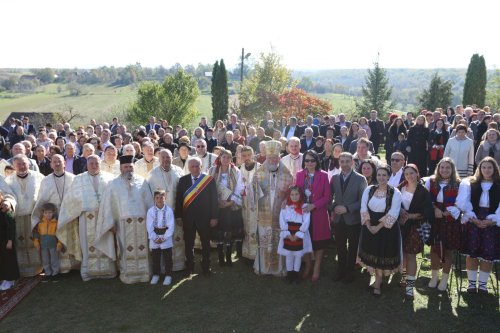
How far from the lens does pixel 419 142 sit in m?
12.9

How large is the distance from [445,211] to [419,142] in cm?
714

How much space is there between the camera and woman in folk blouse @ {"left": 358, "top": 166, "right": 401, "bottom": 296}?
6137mm

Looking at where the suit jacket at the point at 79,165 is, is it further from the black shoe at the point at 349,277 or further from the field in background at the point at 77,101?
the field in background at the point at 77,101

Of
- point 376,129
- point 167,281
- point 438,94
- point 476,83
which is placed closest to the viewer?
point 167,281

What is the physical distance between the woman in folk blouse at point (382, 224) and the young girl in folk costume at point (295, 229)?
968mm

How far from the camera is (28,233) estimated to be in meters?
7.44

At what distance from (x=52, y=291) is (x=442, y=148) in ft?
36.5

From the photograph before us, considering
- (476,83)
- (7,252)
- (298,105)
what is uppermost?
(476,83)

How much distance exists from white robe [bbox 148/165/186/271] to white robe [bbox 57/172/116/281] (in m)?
0.77

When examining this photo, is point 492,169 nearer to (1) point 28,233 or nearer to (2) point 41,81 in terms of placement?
(1) point 28,233

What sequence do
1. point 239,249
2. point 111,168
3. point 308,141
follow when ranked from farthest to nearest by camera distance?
point 308,141
point 111,168
point 239,249

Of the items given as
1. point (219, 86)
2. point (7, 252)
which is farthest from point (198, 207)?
point (219, 86)

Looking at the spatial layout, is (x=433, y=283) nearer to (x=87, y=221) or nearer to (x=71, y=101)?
(x=87, y=221)

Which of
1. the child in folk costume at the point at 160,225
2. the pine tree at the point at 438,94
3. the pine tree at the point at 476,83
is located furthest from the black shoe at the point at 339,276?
the pine tree at the point at 438,94
